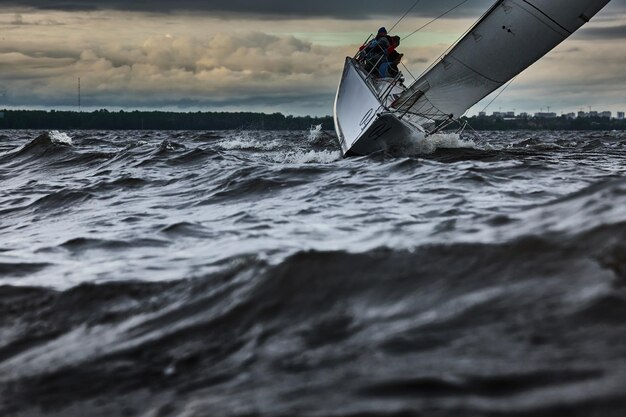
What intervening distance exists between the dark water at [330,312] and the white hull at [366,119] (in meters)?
9.62

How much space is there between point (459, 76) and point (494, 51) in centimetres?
114

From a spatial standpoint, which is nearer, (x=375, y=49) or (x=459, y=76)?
(x=459, y=76)

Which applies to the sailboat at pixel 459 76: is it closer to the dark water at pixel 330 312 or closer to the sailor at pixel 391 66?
the sailor at pixel 391 66

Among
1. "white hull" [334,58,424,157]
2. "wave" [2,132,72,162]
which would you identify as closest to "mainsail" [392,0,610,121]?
"white hull" [334,58,424,157]

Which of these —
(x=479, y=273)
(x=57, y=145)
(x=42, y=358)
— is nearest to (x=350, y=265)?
(x=479, y=273)

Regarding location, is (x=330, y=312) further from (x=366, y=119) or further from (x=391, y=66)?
(x=391, y=66)

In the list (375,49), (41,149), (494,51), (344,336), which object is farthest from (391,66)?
(344,336)

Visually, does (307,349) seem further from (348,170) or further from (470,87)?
(470,87)

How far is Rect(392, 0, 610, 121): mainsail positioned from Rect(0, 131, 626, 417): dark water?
11786mm

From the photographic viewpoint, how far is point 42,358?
3742 mm

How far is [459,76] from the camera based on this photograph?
19.7 metres

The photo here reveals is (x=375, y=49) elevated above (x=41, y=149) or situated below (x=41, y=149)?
above

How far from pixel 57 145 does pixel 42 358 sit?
20399 mm

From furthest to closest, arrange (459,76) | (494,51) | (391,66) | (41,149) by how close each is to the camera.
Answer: (41,149) → (391,66) → (459,76) → (494,51)
